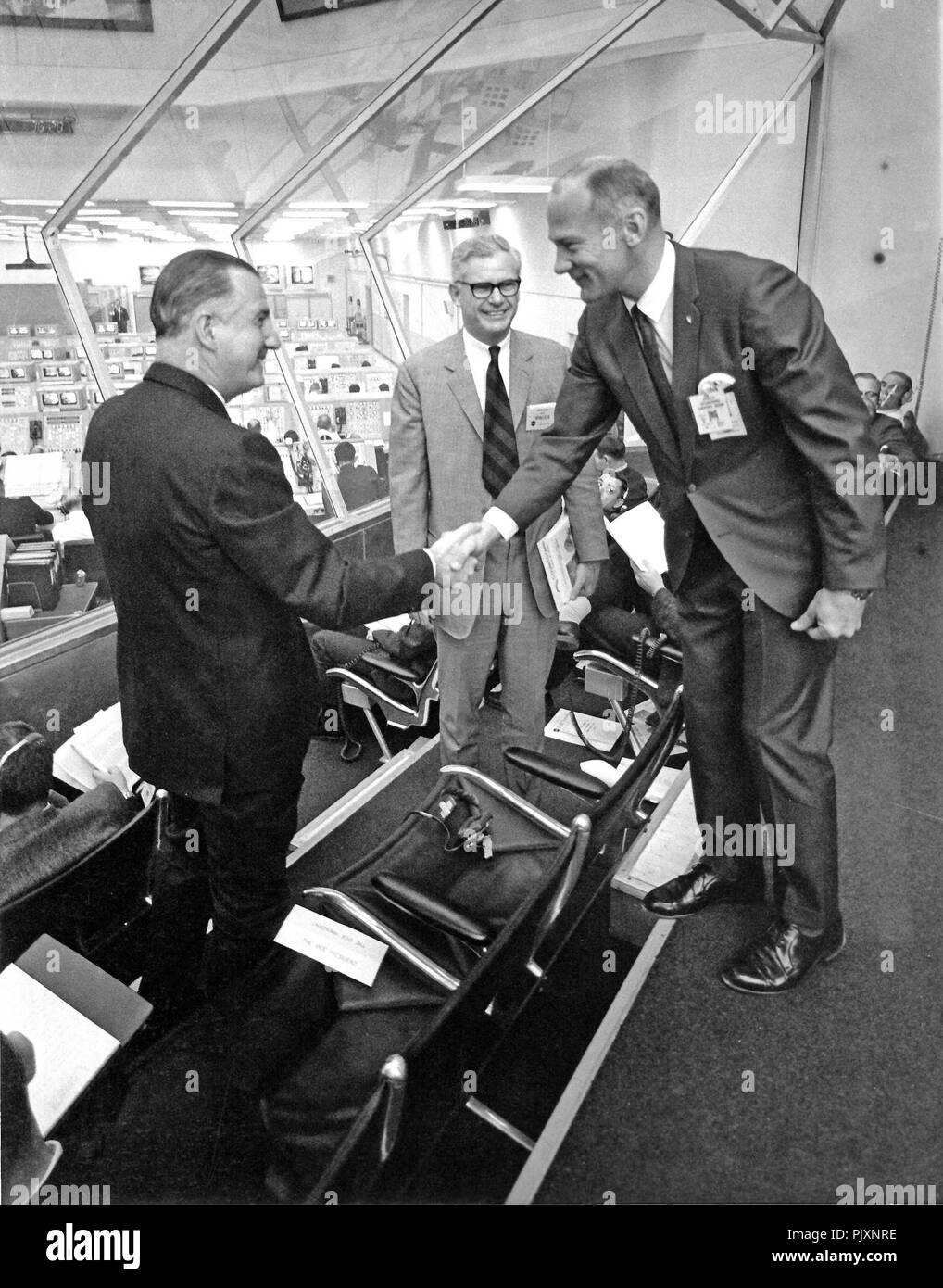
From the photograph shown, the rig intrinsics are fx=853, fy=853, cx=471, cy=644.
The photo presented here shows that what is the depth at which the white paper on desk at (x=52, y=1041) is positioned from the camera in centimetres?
126

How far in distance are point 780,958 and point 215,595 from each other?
1.26 m

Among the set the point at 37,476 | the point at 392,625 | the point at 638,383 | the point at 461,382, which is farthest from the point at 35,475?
the point at 638,383

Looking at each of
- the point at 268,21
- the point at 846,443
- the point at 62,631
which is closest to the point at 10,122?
the point at 268,21

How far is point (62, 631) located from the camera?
2816 mm

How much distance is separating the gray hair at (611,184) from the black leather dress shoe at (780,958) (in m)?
1.32

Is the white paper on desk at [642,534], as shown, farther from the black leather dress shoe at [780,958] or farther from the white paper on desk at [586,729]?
the black leather dress shoe at [780,958]

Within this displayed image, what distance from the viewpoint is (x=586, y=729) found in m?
3.42

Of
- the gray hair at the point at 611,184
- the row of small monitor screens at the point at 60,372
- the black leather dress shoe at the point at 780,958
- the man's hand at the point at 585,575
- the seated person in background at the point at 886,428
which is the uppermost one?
the gray hair at the point at 611,184

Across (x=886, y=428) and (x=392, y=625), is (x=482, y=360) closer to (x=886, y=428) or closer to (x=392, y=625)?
(x=886, y=428)

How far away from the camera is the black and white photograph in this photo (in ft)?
4.14

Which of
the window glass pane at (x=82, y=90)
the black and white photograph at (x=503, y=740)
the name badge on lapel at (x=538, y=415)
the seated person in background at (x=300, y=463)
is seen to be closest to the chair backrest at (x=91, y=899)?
the black and white photograph at (x=503, y=740)
